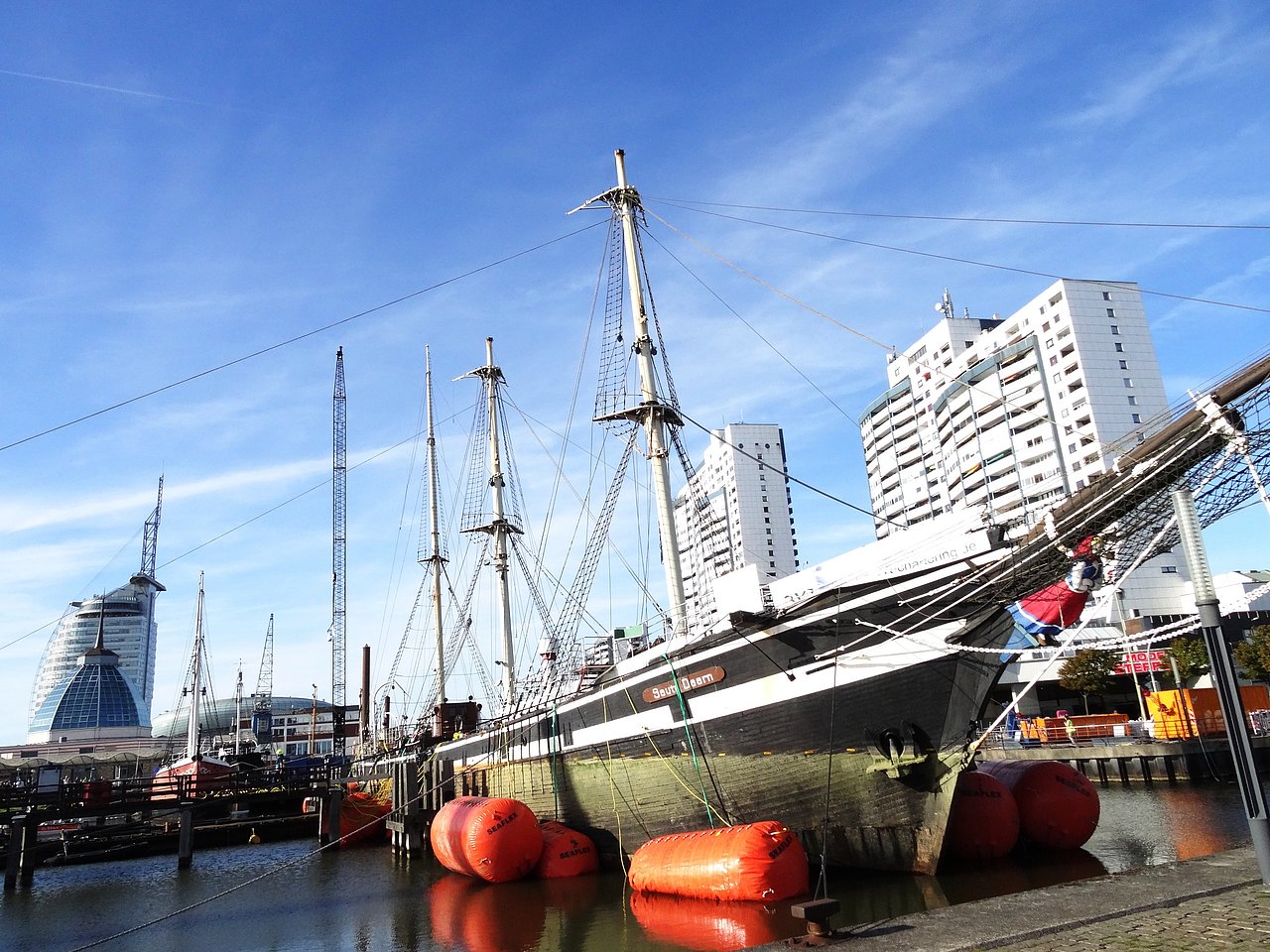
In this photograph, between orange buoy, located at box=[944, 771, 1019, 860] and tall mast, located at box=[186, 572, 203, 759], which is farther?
tall mast, located at box=[186, 572, 203, 759]

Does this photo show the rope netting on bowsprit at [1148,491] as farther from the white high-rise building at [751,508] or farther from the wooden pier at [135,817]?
the white high-rise building at [751,508]

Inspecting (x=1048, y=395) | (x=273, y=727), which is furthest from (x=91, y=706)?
(x=1048, y=395)

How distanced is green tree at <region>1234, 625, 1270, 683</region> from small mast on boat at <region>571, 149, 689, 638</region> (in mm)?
34305

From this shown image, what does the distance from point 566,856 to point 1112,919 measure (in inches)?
615

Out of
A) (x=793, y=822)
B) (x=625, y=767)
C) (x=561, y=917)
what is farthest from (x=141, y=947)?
(x=793, y=822)

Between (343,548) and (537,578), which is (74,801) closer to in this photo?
(537,578)

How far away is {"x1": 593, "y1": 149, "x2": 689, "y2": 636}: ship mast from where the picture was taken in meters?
24.0

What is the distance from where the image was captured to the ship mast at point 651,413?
2403cm

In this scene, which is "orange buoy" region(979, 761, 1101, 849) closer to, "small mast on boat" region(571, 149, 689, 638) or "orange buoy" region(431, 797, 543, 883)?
"small mast on boat" region(571, 149, 689, 638)

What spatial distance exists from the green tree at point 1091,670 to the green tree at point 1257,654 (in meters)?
6.61

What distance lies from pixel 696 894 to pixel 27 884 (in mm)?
28574

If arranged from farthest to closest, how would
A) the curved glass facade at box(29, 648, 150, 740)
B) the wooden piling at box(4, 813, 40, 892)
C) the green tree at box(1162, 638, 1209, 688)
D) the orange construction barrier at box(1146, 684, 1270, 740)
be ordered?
the curved glass facade at box(29, 648, 150, 740) → the green tree at box(1162, 638, 1209, 688) → the orange construction barrier at box(1146, 684, 1270, 740) → the wooden piling at box(4, 813, 40, 892)

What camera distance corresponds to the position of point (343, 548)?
9344 cm

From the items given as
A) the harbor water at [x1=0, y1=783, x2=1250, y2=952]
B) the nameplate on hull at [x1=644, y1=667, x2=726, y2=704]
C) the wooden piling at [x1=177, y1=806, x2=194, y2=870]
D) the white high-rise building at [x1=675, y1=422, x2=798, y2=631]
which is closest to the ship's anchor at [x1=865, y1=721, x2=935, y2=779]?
the harbor water at [x1=0, y1=783, x2=1250, y2=952]
